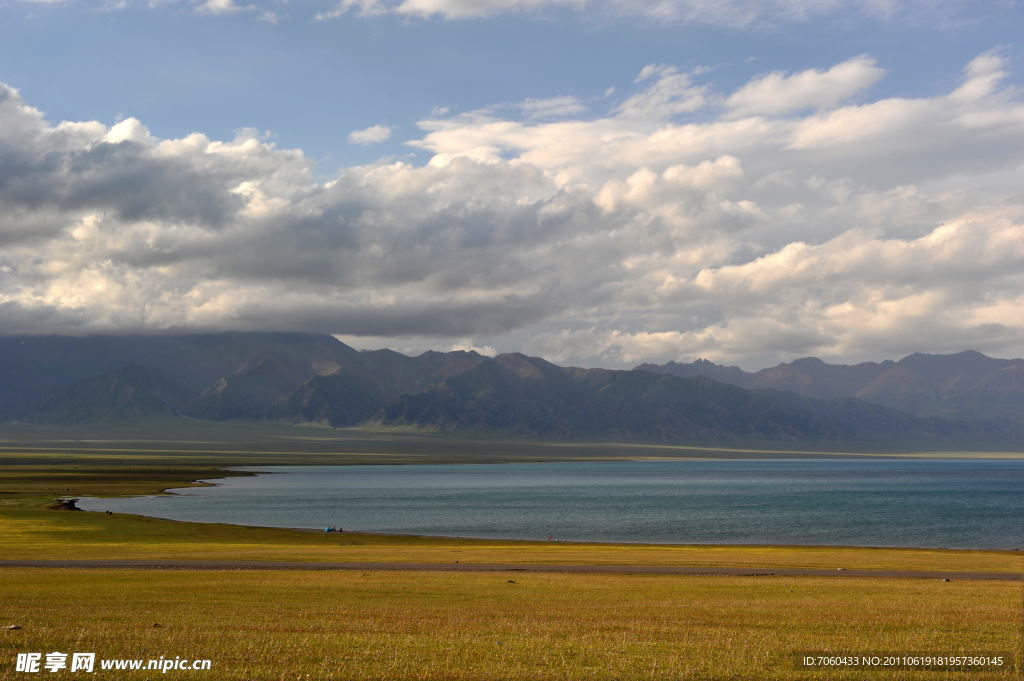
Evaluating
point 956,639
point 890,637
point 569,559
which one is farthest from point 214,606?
point 569,559

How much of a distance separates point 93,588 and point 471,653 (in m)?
24.1

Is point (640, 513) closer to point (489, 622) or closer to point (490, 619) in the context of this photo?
point (490, 619)

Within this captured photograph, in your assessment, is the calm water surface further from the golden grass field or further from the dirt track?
the golden grass field

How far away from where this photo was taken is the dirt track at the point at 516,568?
1897 inches

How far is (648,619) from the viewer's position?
28.8 meters

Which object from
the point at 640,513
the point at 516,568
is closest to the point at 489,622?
the point at 516,568

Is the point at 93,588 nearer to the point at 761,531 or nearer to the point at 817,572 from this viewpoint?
the point at 817,572

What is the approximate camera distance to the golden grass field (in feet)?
65.2

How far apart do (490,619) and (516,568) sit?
78.1 ft

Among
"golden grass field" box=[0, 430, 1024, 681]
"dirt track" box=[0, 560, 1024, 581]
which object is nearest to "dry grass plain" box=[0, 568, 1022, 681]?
"golden grass field" box=[0, 430, 1024, 681]

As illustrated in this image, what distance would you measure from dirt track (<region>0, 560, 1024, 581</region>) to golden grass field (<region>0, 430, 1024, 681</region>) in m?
2.74

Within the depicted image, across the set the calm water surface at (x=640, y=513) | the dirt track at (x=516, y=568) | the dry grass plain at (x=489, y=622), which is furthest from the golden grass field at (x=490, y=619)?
the calm water surface at (x=640, y=513)

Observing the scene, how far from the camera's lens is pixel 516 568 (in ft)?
170

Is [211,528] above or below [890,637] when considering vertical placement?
below
